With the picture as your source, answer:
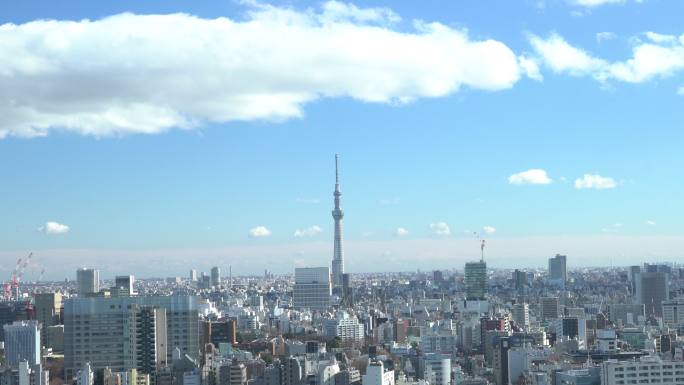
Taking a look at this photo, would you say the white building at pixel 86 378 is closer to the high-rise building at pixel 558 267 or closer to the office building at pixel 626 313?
the office building at pixel 626 313

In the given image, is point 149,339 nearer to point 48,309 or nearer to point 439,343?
point 439,343

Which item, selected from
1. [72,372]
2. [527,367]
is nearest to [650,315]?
[527,367]

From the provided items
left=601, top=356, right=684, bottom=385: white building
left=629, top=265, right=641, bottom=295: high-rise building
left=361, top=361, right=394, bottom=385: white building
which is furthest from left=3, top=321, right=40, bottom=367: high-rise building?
left=629, top=265, right=641, bottom=295: high-rise building

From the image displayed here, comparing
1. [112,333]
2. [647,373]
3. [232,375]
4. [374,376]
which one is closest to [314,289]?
[112,333]

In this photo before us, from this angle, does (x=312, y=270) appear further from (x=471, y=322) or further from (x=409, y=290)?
(x=471, y=322)

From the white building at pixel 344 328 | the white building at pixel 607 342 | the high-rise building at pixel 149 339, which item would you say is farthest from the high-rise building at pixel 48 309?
the white building at pixel 607 342

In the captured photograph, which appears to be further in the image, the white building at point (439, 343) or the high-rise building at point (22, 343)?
the white building at point (439, 343)
